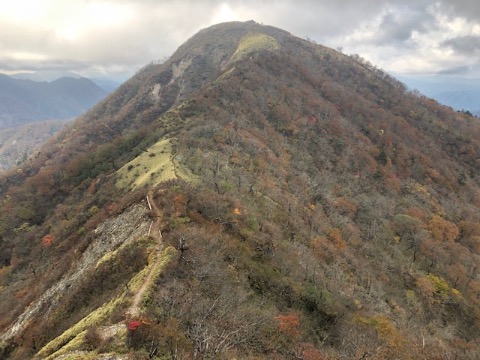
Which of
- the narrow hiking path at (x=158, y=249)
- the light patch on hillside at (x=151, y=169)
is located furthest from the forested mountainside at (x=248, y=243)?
the light patch on hillside at (x=151, y=169)

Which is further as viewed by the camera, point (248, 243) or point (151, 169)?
point (151, 169)

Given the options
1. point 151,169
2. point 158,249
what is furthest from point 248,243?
point 151,169

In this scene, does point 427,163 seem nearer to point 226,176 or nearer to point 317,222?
point 317,222

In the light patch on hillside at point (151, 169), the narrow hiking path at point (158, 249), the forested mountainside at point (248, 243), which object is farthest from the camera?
the light patch on hillside at point (151, 169)

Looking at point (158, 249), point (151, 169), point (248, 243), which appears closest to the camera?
point (158, 249)

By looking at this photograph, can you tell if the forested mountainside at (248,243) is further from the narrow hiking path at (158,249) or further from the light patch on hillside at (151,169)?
the light patch on hillside at (151,169)

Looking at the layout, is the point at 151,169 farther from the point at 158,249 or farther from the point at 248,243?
the point at 158,249

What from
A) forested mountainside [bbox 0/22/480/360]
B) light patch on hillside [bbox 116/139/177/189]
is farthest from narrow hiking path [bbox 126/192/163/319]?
light patch on hillside [bbox 116/139/177/189]
